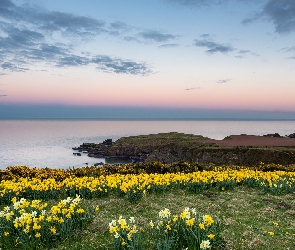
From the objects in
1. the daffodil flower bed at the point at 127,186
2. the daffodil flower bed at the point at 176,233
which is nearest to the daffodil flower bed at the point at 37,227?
the daffodil flower bed at the point at 176,233

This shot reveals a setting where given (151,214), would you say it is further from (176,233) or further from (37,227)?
(37,227)

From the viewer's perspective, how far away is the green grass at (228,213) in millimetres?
6547

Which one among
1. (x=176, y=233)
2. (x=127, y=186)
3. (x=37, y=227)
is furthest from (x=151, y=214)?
(x=37, y=227)

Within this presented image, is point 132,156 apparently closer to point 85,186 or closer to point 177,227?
point 85,186

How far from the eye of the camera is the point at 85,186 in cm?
1086

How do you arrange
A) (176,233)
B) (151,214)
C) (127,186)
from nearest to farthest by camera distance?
1. (176,233)
2. (151,214)
3. (127,186)

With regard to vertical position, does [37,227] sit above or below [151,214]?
above

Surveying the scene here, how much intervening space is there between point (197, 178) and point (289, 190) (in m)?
3.81

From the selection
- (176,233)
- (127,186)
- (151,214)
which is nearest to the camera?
(176,233)

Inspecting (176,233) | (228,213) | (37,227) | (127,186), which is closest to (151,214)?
(127,186)

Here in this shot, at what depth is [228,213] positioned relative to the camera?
886 centimetres

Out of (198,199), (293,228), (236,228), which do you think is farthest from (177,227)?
(198,199)

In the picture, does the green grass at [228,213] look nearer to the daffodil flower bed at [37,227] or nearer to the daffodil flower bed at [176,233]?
the daffodil flower bed at [37,227]

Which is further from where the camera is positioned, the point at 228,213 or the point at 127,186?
the point at 127,186
